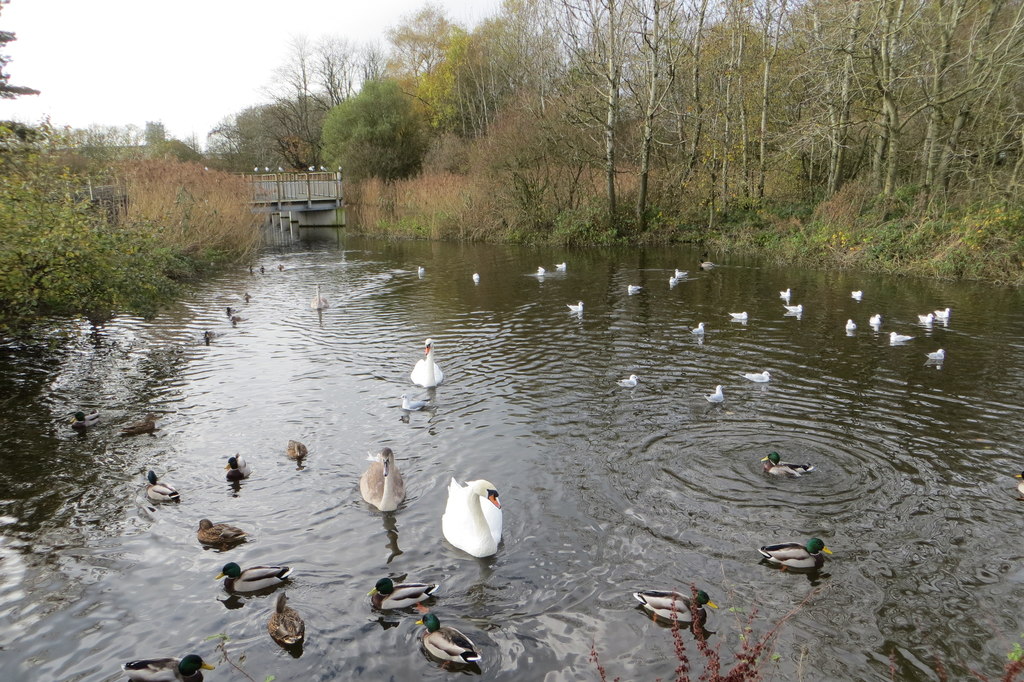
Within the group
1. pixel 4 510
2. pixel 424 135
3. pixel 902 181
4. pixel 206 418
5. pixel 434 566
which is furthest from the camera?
pixel 424 135

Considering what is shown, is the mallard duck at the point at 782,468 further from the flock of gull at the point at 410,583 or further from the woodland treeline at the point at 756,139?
the woodland treeline at the point at 756,139

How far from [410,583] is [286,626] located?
1.29 metres

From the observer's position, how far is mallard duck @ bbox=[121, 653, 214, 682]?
5.76 meters

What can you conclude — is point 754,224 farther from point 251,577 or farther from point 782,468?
point 251,577

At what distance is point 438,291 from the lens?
938 inches

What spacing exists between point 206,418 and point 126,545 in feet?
13.5

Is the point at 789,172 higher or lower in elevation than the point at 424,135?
lower

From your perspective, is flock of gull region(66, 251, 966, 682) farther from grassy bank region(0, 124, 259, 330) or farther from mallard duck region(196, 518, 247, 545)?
grassy bank region(0, 124, 259, 330)

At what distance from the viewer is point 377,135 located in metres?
55.8

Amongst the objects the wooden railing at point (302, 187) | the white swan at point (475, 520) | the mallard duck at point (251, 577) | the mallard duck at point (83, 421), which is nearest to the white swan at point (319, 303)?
the mallard duck at point (83, 421)

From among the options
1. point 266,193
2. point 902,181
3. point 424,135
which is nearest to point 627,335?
point 902,181

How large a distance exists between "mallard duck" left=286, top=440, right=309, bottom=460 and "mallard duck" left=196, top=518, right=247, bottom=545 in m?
2.12

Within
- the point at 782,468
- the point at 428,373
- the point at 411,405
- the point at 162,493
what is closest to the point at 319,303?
the point at 428,373

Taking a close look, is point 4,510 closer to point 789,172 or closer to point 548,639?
point 548,639
